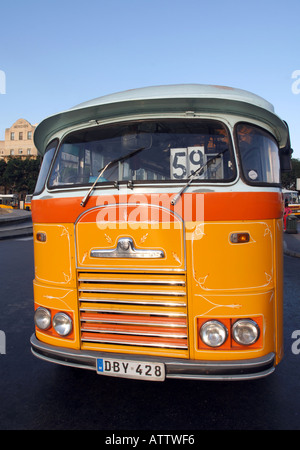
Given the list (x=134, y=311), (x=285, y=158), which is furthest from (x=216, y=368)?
(x=285, y=158)

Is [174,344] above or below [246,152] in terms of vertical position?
below

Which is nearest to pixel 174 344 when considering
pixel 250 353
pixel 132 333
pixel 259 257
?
pixel 132 333

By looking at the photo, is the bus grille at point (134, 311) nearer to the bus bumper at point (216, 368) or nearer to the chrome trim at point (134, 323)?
the chrome trim at point (134, 323)

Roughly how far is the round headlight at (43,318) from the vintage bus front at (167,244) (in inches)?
0.5

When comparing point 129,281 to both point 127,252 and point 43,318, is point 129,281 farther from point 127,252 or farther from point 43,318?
point 43,318

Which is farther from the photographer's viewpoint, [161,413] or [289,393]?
[289,393]

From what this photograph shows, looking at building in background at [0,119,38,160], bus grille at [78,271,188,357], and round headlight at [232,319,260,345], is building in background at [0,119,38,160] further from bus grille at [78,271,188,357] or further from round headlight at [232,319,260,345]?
round headlight at [232,319,260,345]

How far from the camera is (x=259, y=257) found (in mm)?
2824

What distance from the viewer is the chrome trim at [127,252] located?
2.82m

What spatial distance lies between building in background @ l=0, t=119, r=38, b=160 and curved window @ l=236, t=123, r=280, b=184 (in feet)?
276

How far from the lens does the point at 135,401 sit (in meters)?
3.12

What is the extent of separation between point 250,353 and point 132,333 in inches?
35.6

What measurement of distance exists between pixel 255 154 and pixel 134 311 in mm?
1636

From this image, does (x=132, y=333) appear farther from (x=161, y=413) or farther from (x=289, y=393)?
(x=289, y=393)
